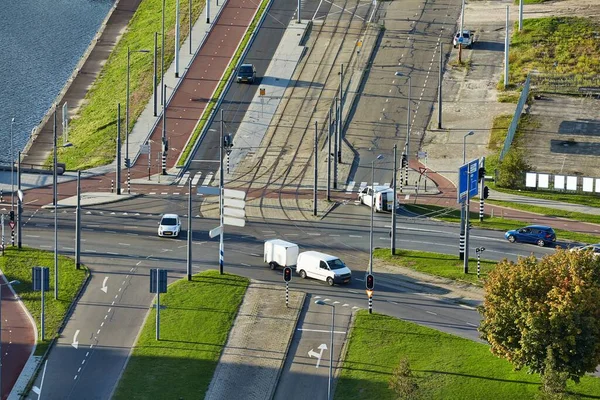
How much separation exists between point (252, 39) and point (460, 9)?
981 inches

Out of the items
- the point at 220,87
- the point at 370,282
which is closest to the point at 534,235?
the point at 370,282

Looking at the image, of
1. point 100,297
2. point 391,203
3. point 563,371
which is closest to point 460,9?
point 391,203

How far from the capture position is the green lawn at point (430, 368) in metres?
83.8

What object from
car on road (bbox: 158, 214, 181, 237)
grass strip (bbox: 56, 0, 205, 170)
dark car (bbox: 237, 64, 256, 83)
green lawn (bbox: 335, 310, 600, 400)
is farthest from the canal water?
green lawn (bbox: 335, 310, 600, 400)

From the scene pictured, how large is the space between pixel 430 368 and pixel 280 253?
19.5m

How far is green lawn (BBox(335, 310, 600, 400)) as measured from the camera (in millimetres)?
83750

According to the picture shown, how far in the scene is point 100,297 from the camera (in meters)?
98.4

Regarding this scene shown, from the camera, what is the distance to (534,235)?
109 metres

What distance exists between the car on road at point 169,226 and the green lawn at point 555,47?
50.0 metres

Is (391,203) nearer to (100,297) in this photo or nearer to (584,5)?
(100,297)

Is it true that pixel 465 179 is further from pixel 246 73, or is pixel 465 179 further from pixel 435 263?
pixel 246 73

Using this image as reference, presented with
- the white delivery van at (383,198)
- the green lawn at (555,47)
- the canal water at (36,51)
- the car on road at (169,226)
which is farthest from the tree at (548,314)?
the canal water at (36,51)

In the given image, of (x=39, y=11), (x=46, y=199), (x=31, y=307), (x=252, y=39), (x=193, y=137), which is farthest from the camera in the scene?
(x=39, y=11)

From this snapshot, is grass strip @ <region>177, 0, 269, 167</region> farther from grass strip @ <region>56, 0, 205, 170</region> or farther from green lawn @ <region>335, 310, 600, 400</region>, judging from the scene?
green lawn @ <region>335, 310, 600, 400</region>
